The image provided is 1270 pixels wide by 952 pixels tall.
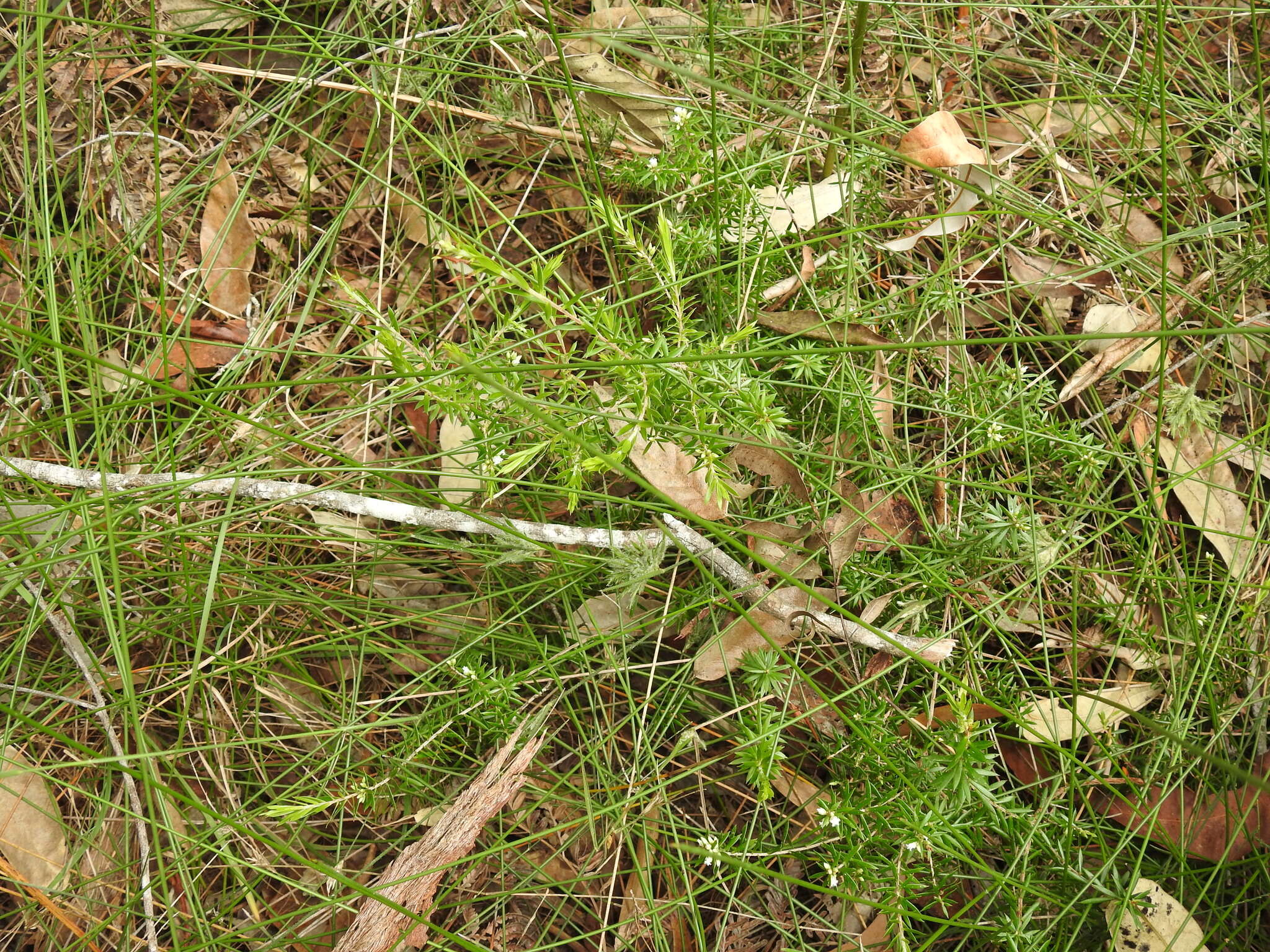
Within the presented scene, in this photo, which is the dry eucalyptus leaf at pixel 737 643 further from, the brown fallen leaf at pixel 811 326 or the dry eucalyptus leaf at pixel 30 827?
the dry eucalyptus leaf at pixel 30 827

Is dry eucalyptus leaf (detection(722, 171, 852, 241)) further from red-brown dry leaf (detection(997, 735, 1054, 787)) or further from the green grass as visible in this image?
red-brown dry leaf (detection(997, 735, 1054, 787))

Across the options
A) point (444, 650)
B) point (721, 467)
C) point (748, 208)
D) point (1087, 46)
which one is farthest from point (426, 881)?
point (1087, 46)

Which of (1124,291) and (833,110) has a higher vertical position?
(833,110)

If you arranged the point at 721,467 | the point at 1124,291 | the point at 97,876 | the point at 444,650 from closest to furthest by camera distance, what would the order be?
the point at 721,467 → the point at 97,876 → the point at 444,650 → the point at 1124,291

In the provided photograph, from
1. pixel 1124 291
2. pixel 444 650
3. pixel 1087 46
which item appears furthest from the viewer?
pixel 1087 46

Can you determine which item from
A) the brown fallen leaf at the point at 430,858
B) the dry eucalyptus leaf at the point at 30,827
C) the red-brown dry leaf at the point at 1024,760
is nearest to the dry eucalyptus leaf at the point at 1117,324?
the red-brown dry leaf at the point at 1024,760

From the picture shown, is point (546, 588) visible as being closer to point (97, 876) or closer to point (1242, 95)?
point (97, 876)

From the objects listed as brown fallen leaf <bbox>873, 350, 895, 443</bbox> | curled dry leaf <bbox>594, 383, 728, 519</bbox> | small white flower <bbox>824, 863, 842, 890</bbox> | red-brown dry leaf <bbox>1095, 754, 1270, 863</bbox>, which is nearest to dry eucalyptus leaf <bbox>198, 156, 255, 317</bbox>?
curled dry leaf <bbox>594, 383, 728, 519</bbox>
